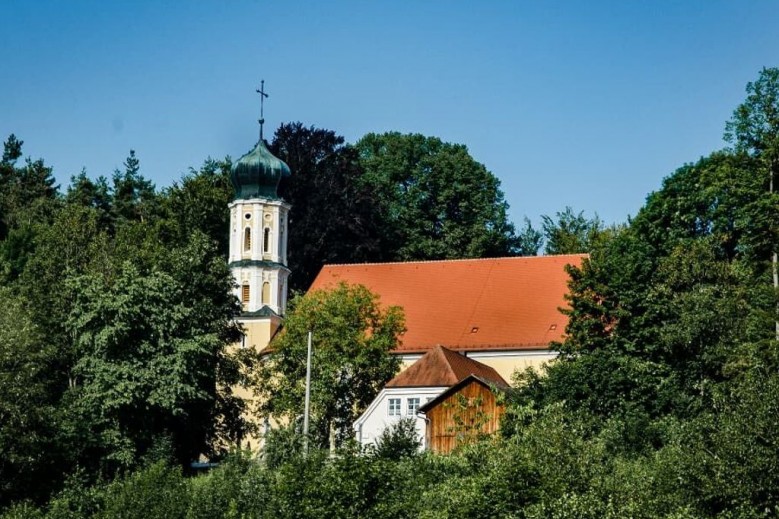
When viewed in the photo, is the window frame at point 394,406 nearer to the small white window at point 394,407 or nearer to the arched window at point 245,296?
the small white window at point 394,407

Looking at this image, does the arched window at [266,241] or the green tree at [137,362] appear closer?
the green tree at [137,362]

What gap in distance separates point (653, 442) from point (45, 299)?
19.3 m

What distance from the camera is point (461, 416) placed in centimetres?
4822

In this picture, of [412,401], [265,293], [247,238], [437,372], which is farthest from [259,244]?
[412,401]

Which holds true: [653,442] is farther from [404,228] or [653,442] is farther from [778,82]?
[404,228]

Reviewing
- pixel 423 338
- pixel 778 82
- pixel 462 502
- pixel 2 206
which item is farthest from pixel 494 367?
pixel 2 206

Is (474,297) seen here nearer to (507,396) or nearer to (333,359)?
(333,359)

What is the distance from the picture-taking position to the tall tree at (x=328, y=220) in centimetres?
7106

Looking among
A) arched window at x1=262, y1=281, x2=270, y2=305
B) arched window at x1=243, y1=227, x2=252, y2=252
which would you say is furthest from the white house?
arched window at x1=243, y1=227, x2=252, y2=252

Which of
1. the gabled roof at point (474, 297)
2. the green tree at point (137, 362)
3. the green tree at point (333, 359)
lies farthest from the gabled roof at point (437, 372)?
the green tree at point (137, 362)

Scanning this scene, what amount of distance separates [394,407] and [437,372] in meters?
1.86

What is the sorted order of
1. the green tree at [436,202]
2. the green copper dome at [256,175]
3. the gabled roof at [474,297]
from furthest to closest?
the green tree at [436,202], the green copper dome at [256,175], the gabled roof at [474,297]

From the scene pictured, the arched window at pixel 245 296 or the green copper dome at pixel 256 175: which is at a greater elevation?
the green copper dome at pixel 256 175

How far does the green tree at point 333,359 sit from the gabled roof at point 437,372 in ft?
4.70
